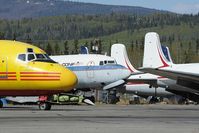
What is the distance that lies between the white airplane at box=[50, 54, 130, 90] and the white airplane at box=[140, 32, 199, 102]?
2.86m

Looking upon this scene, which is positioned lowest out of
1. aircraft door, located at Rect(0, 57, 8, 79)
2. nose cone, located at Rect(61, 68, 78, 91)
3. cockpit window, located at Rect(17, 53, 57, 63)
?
nose cone, located at Rect(61, 68, 78, 91)

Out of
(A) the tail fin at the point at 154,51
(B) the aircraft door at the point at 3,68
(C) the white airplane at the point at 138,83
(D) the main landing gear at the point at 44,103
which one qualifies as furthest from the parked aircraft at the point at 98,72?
(B) the aircraft door at the point at 3,68

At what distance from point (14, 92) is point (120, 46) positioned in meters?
36.4

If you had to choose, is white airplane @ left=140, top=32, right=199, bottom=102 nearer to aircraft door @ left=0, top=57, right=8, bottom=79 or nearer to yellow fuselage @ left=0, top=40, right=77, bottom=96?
yellow fuselage @ left=0, top=40, right=77, bottom=96

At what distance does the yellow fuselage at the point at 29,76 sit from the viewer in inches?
1339

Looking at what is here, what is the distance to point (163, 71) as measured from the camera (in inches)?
1804

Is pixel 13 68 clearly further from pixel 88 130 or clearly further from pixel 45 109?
pixel 88 130

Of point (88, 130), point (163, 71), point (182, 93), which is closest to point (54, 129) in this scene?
point (88, 130)

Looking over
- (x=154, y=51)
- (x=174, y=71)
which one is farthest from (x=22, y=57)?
(x=154, y=51)

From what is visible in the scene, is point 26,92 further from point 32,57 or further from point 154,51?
point 154,51

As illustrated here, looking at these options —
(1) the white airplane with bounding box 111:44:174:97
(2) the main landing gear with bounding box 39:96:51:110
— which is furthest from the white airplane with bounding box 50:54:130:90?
(2) the main landing gear with bounding box 39:96:51:110

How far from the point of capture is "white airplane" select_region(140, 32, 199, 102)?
45875 millimetres

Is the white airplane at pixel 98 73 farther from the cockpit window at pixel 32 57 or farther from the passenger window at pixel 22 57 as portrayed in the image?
the passenger window at pixel 22 57

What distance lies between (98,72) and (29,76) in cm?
1880
